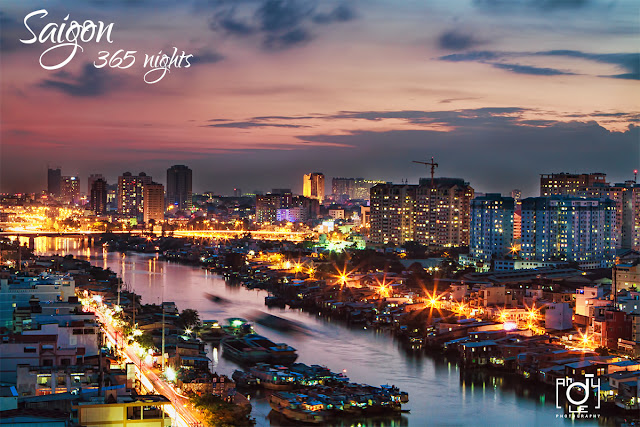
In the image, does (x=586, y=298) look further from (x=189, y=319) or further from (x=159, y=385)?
(x=159, y=385)

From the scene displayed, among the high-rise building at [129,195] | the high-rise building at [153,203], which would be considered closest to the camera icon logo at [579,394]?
the high-rise building at [153,203]

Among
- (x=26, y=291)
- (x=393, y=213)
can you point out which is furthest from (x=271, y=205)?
(x=26, y=291)

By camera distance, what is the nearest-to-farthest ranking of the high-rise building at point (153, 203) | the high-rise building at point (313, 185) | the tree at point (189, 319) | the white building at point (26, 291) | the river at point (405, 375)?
the river at point (405, 375)
the white building at point (26, 291)
the tree at point (189, 319)
the high-rise building at point (153, 203)
the high-rise building at point (313, 185)

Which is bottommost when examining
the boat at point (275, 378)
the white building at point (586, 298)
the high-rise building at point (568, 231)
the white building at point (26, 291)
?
the boat at point (275, 378)

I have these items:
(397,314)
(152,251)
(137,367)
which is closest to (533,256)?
(397,314)

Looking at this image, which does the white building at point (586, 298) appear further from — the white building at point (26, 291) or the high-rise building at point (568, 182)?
the high-rise building at point (568, 182)

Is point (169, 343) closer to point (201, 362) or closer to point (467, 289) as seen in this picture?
point (201, 362)
